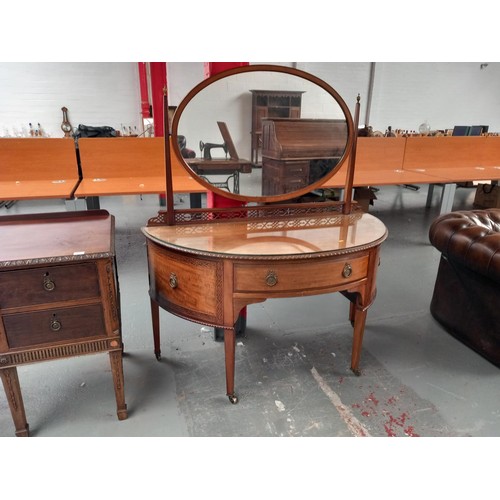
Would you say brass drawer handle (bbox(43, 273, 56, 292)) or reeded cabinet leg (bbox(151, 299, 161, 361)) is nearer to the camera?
brass drawer handle (bbox(43, 273, 56, 292))

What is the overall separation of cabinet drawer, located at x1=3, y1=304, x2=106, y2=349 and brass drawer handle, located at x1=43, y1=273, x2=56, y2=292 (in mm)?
91

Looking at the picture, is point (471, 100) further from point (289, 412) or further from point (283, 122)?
point (289, 412)

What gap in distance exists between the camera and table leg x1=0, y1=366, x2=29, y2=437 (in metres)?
1.46

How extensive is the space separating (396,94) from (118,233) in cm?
709

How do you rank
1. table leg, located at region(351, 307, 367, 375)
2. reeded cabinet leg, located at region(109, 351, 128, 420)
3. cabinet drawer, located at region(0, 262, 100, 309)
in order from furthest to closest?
table leg, located at region(351, 307, 367, 375), reeded cabinet leg, located at region(109, 351, 128, 420), cabinet drawer, located at region(0, 262, 100, 309)

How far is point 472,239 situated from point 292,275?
1.13 m

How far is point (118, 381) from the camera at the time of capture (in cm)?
162

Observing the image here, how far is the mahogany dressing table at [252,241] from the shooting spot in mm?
1518

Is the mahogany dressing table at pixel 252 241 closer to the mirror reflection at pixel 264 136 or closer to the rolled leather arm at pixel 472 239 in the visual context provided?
the mirror reflection at pixel 264 136

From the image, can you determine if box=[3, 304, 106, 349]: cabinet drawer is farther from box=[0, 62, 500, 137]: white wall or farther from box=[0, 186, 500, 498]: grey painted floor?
box=[0, 62, 500, 137]: white wall

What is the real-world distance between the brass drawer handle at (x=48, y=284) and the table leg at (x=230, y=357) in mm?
683

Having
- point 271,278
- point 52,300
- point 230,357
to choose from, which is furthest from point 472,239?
point 52,300

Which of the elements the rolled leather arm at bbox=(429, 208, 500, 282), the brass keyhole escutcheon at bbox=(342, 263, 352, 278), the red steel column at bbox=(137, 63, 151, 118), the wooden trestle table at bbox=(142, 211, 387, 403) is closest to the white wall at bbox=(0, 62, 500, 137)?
the red steel column at bbox=(137, 63, 151, 118)

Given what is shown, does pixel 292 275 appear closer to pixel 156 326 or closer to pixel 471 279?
pixel 156 326
